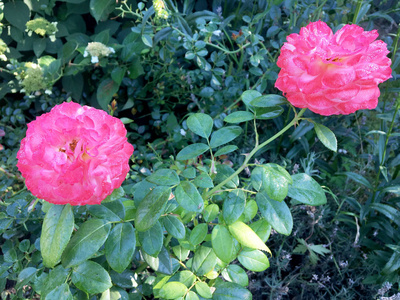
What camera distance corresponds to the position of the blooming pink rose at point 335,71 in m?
0.57

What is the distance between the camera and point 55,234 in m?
0.57

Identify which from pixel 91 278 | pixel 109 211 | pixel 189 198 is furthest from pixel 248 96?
pixel 91 278

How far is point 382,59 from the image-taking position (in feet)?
1.94

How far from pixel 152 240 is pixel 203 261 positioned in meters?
0.17

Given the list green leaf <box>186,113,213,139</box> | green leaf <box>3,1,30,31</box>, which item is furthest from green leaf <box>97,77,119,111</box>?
green leaf <box>186,113,213,139</box>

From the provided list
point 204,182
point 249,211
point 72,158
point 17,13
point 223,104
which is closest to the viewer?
point 72,158

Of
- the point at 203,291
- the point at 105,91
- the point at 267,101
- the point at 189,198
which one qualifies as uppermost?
the point at 267,101

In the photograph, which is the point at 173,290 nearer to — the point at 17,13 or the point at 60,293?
the point at 60,293

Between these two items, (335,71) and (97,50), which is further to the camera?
(97,50)

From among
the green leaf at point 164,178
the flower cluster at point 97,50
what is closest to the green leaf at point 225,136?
the green leaf at point 164,178

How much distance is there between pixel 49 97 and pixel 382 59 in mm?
1610

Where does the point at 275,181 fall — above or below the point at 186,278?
above

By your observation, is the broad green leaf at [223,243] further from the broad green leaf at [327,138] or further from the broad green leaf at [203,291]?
the broad green leaf at [327,138]

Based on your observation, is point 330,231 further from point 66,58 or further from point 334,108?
point 66,58
